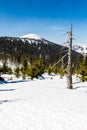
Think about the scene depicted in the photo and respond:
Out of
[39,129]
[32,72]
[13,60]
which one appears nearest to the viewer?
[39,129]

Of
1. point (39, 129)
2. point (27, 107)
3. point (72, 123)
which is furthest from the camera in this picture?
point (27, 107)

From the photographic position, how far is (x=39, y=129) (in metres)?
8.60

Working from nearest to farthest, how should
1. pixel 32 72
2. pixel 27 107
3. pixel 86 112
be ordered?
pixel 86 112 → pixel 27 107 → pixel 32 72

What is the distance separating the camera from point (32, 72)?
197ft

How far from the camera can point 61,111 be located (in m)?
11.5

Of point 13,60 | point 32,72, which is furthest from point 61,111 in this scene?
point 13,60

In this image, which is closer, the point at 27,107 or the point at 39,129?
the point at 39,129

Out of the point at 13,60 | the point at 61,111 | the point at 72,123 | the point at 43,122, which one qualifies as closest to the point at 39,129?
the point at 43,122

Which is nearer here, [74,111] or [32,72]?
[74,111]

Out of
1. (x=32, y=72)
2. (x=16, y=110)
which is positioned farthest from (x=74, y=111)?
(x=32, y=72)

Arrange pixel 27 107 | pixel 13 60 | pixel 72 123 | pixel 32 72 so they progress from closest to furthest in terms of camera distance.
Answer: pixel 72 123
pixel 27 107
pixel 32 72
pixel 13 60

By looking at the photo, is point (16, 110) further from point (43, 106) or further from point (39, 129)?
point (39, 129)

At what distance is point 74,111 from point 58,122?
2254 millimetres

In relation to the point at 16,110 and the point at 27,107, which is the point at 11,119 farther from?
the point at 27,107
